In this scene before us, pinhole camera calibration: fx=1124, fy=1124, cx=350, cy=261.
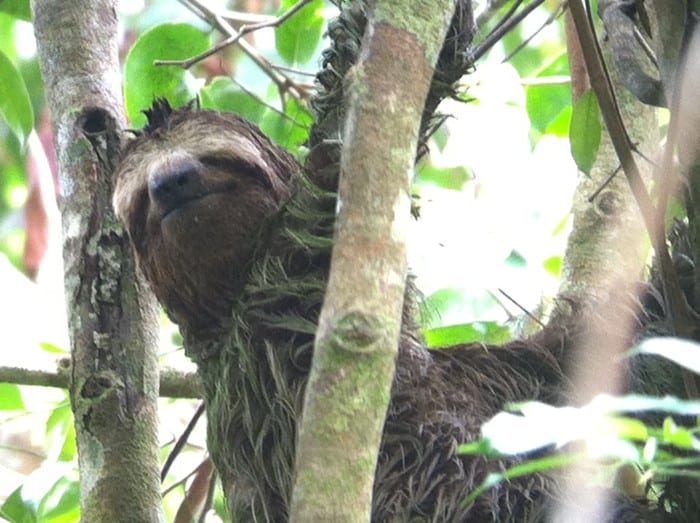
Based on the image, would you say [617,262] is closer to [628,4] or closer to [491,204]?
[628,4]

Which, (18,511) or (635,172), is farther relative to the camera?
(18,511)

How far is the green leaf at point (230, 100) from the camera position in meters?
4.55

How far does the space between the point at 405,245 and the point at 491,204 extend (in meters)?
3.73

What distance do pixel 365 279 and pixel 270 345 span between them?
169 cm

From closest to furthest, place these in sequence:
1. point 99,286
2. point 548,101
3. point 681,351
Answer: point 681,351, point 99,286, point 548,101

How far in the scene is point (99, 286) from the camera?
370 cm

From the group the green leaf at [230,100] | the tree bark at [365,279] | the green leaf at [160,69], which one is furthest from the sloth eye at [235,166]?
the tree bark at [365,279]

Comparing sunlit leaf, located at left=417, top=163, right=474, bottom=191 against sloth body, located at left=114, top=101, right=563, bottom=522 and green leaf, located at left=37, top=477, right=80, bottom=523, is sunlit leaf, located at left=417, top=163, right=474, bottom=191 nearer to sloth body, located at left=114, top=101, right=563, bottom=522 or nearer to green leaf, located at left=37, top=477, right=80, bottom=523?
sloth body, located at left=114, top=101, right=563, bottom=522

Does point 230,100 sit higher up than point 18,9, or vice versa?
point 18,9

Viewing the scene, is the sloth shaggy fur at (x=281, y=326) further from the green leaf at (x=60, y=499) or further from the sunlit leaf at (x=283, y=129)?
the green leaf at (x=60, y=499)

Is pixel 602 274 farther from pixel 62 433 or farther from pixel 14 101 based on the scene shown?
pixel 62 433

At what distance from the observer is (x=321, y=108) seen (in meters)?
3.52

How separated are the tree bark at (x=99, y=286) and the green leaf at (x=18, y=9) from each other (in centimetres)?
49

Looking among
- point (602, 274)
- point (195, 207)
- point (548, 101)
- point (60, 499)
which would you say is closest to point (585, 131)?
point (602, 274)
